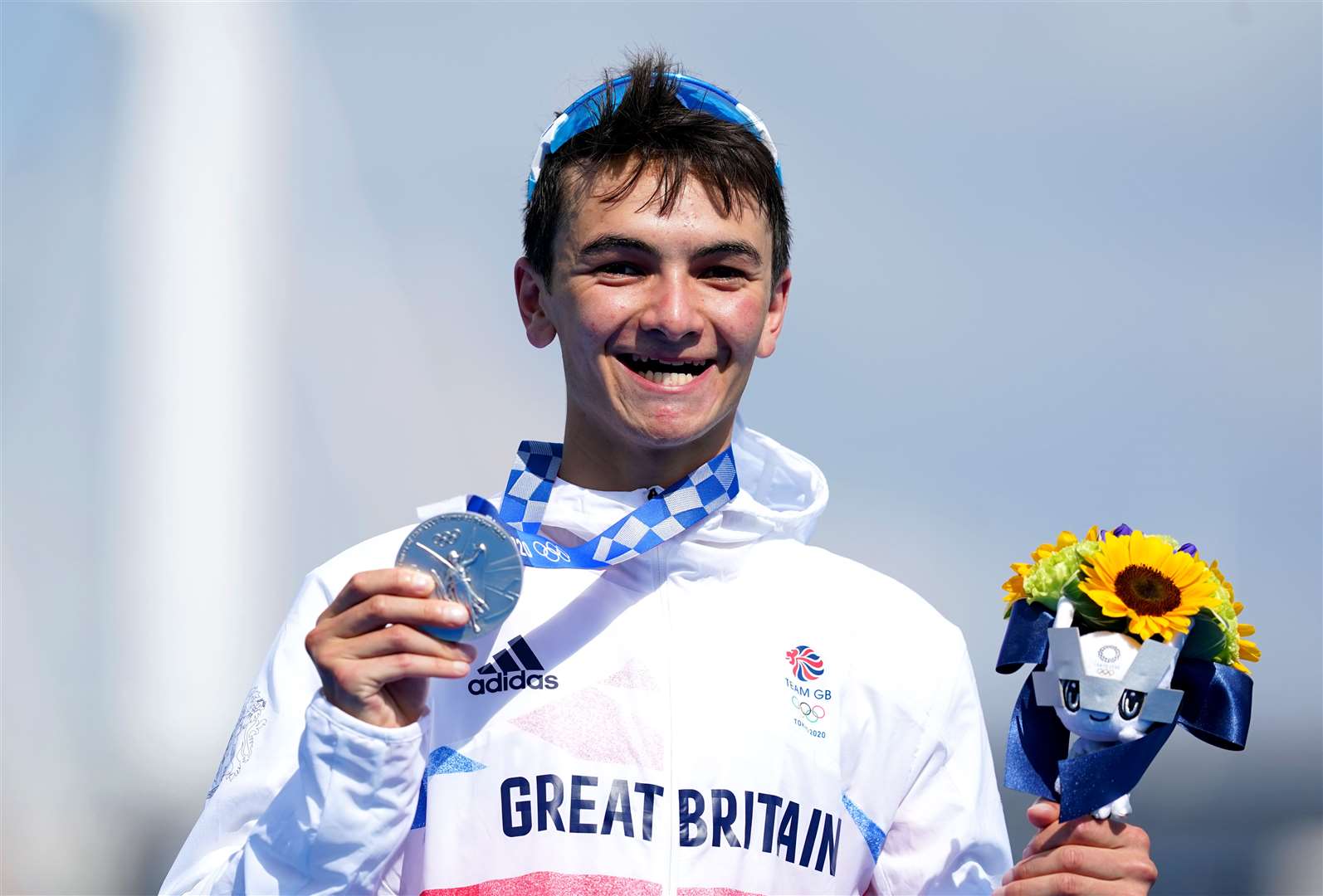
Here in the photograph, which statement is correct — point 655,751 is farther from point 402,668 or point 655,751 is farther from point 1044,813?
point 1044,813

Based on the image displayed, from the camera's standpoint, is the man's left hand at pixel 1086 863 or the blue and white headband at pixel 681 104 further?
the blue and white headband at pixel 681 104

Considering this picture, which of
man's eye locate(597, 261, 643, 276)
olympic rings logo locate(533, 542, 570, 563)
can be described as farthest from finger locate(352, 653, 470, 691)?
man's eye locate(597, 261, 643, 276)

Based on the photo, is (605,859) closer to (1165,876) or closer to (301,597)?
(301,597)

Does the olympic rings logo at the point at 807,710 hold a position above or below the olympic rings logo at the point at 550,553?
below

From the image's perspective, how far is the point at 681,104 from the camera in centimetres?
298

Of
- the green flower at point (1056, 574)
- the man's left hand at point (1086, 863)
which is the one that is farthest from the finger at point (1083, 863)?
the green flower at point (1056, 574)

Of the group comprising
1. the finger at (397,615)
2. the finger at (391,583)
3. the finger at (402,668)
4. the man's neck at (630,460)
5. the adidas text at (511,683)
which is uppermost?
the man's neck at (630,460)

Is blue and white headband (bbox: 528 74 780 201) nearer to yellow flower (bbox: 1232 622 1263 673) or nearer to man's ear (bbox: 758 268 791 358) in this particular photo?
man's ear (bbox: 758 268 791 358)

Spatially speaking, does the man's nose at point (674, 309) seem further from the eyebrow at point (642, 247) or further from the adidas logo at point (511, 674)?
the adidas logo at point (511, 674)

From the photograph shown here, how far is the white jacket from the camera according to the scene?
8.16 feet

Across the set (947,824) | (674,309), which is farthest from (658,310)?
(947,824)

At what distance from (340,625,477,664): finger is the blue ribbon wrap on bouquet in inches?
41.6

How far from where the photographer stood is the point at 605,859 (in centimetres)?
249

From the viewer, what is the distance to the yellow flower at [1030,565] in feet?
8.45
